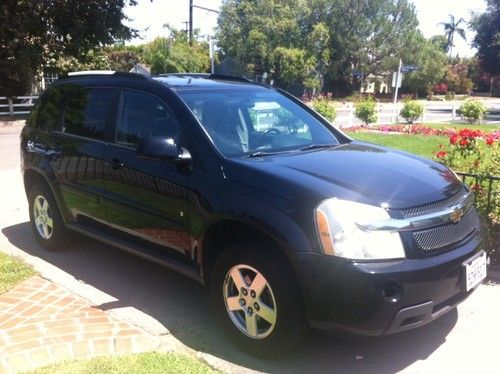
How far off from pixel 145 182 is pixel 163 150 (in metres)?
0.50

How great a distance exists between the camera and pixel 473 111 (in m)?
23.4

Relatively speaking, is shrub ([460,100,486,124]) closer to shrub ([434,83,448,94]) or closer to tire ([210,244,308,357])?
tire ([210,244,308,357])

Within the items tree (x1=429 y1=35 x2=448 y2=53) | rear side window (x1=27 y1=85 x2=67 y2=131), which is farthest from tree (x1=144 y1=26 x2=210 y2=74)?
rear side window (x1=27 y1=85 x2=67 y2=131)

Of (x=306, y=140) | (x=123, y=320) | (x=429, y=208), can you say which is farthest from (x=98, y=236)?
(x=429, y=208)

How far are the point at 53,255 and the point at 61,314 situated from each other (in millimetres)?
1651

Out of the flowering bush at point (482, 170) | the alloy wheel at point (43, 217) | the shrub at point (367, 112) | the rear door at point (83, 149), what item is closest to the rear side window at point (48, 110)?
the rear door at point (83, 149)

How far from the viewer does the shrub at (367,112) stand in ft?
67.8

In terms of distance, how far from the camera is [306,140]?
4418mm

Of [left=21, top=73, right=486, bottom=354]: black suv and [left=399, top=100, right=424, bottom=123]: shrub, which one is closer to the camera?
[left=21, top=73, right=486, bottom=354]: black suv

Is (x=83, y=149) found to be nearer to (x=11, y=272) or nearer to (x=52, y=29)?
(x=11, y=272)

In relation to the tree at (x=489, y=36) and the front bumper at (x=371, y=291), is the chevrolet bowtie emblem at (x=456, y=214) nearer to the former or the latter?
the front bumper at (x=371, y=291)

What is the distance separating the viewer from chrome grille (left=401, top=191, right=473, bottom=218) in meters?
3.18

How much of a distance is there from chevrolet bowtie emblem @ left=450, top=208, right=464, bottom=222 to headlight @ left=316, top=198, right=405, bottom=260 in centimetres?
54

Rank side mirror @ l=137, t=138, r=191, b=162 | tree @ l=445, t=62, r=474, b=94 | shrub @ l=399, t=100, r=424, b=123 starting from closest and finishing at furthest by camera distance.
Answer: side mirror @ l=137, t=138, r=191, b=162, shrub @ l=399, t=100, r=424, b=123, tree @ l=445, t=62, r=474, b=94
